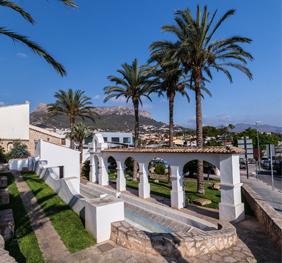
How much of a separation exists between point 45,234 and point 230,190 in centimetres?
881

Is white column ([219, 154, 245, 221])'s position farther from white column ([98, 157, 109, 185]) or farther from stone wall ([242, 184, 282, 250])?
white column ([98, 157, 109, 185])

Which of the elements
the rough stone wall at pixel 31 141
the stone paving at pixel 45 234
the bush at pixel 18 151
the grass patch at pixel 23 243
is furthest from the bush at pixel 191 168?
the rough stone wall at pixel 31 141

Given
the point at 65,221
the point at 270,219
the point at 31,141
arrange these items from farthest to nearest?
the point at 31,141 → the point at 65,221 → the point at 270,219

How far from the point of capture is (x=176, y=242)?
289 inches

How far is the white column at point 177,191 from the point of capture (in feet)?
45.9

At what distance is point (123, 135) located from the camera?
5962 centimetres

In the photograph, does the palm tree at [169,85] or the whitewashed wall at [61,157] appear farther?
the whitewashed wall at [61,157]

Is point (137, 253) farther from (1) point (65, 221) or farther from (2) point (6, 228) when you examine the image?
(2) point (6, 228)

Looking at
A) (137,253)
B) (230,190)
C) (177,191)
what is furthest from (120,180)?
(137,253)

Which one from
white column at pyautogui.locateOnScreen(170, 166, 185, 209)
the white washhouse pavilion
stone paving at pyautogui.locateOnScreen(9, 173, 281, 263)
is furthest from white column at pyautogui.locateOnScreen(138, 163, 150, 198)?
stone paving at pyautogui.locateOnScreen(9, 173, 281, 263)

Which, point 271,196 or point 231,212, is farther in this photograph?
point 271,196

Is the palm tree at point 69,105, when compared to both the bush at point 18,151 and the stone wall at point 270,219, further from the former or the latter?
the stone wall at point 270,219

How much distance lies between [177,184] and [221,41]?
10085 millimetres

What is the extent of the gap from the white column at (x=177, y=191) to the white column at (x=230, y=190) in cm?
280
